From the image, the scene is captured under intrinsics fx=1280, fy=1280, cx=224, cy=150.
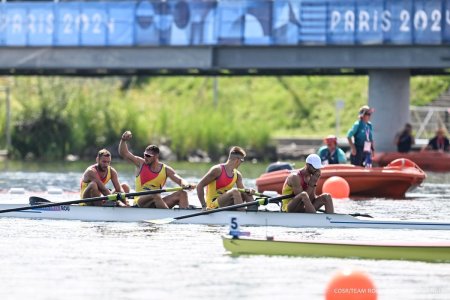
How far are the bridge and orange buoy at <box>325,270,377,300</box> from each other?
3310 centimetres

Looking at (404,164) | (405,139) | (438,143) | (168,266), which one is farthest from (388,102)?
(168,266)

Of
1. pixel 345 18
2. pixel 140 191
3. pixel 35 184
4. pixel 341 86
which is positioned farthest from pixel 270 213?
pixel 341 86

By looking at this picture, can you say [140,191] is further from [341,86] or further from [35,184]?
[341,86]

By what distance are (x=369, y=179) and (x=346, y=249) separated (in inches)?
523

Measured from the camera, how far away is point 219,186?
79.5 feet

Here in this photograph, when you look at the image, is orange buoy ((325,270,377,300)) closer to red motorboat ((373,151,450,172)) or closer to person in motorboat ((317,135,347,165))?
person in motorboat ((317,135,347,165))

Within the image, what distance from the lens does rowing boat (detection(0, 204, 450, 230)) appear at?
23000 millimetres

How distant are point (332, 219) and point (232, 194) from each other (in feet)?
6.33

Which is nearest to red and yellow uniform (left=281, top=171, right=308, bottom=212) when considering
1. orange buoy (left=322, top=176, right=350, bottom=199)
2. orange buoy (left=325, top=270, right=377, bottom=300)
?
orange buoy (left=325, top=270, right=377, bottom=300)

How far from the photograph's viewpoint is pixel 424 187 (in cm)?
3922

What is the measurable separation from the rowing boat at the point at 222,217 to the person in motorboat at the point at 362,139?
8.78 metres

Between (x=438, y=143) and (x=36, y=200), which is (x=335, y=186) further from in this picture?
(x=438, y=143)

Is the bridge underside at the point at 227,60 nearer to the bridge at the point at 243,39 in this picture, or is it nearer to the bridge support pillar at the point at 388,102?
the bridge at the point at 243,39

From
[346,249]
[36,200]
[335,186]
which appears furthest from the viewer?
[335,186]
